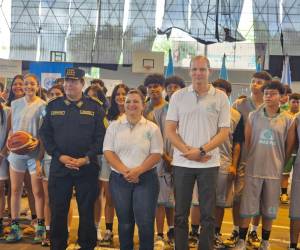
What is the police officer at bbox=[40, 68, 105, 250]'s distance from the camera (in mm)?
4031

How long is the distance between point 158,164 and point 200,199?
82 cm

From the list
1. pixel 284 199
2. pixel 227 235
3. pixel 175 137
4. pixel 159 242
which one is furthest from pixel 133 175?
pixel 284 199

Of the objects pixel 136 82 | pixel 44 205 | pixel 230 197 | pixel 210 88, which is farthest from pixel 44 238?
pixel 136 82

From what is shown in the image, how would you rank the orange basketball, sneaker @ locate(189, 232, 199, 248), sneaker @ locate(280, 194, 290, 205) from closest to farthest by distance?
the orange basketball
sneaker @ locate(189, 232, 199, 248)
sneaker @ locate(280, 194, 290, 205)

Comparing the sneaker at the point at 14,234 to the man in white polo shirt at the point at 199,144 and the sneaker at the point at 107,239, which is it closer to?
the sneaker at the point at 107,239

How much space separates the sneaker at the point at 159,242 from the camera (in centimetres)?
461

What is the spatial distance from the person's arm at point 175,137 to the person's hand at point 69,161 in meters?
0.84

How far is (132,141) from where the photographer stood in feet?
12.6

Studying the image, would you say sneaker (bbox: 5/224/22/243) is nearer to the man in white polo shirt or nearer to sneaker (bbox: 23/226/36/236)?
sneaker (bbox: 23/226/36/236)

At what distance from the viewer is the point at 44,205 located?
4824mm

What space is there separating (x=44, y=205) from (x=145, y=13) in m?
14.7

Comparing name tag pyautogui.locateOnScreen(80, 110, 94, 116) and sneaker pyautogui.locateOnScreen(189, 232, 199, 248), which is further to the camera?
sneaker pyautogui.locateOnScreen(189, 232, 199, 248)

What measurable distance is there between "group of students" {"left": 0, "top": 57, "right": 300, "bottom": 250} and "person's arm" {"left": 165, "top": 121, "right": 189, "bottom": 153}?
0.10m

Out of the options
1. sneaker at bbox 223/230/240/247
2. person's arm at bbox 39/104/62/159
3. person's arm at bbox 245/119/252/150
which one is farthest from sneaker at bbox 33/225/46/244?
person's arm at bbox 245/119/252/150
